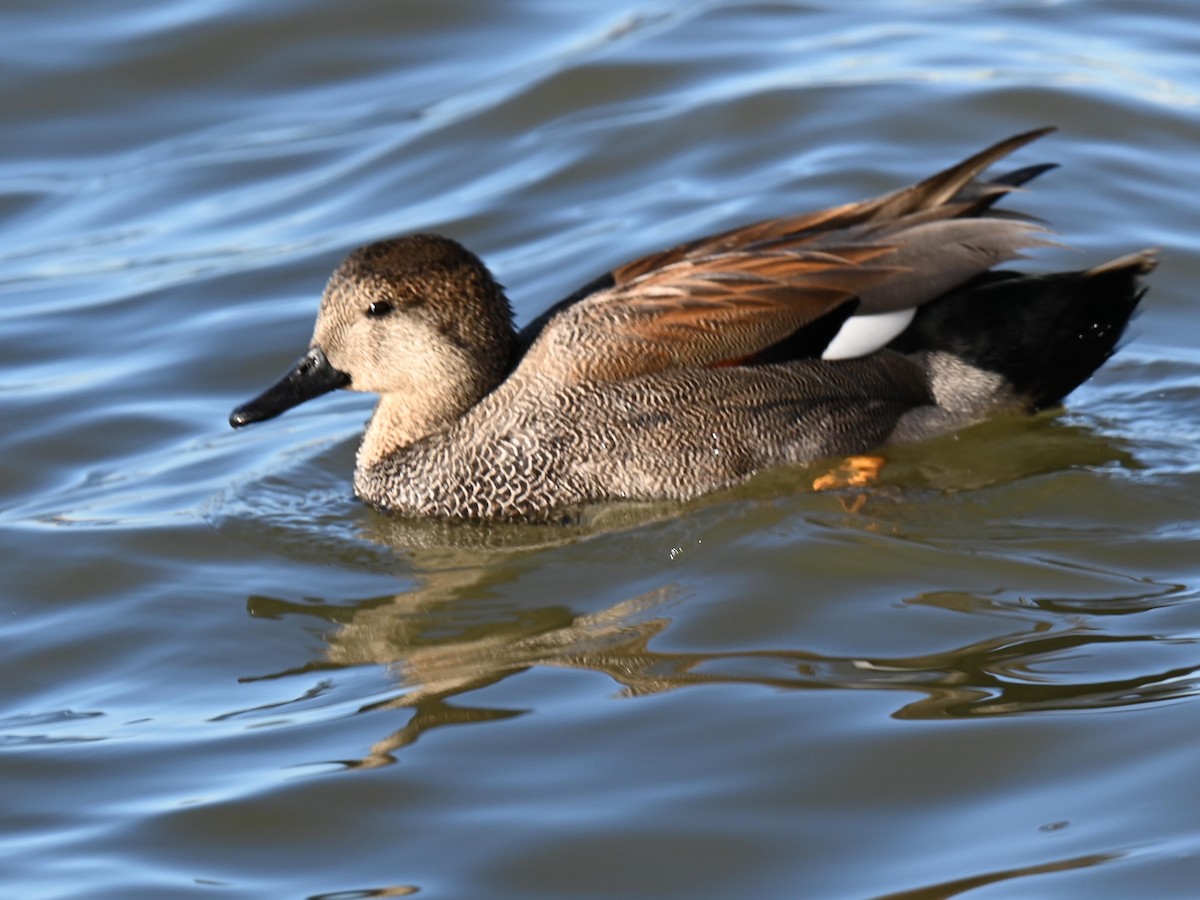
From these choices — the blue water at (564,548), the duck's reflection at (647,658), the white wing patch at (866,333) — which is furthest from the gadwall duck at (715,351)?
the duck's reflection at (647,658)

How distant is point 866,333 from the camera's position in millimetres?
6875

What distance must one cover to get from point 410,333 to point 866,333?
1.61 m

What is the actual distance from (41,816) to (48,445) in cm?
343

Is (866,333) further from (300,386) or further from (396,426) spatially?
(300,386)

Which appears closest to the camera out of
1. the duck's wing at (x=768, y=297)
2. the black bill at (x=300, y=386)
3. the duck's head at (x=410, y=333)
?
the duck's wing at (x=768, y=297)

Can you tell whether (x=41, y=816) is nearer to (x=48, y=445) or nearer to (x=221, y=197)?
(x=48, y=445)

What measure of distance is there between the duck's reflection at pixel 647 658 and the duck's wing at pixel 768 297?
3.00 ft

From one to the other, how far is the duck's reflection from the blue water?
0.02 m

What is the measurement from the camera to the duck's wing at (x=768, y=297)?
6777 millimetres

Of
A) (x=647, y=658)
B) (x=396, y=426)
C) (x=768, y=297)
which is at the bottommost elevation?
(x=647, y=658)

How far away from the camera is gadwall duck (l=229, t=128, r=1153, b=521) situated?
6.80 meters

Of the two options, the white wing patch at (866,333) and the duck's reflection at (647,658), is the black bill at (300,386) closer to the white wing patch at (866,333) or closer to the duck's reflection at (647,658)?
the duck's reflection at (647,658)

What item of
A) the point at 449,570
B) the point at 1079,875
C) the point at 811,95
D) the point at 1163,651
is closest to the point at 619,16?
the point at 811,95

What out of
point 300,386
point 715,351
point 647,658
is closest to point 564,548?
point 715,351
